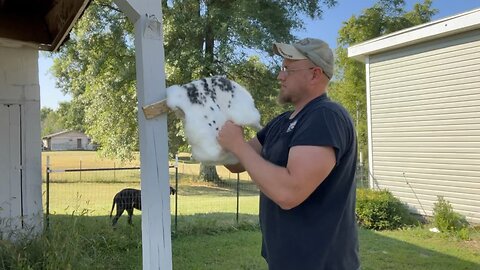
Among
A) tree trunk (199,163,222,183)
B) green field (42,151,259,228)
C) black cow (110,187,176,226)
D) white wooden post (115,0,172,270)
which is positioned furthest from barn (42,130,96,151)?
white wooden post (115,0,172,270)

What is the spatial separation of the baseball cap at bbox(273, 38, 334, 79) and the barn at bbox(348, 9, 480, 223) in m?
6.00

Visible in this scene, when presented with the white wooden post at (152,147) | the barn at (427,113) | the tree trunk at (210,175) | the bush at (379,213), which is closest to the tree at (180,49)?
the tree trunk at (210,175)

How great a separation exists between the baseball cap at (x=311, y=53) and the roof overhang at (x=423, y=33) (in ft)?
19.7

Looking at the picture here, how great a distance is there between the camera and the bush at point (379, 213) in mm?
7164

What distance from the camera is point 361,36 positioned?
1641 centimetres

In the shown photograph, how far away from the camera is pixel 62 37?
4242 mm

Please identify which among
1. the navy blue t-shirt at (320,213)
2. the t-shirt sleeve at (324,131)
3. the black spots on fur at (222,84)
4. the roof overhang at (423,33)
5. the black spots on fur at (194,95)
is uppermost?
the roof overhang at (423,33)

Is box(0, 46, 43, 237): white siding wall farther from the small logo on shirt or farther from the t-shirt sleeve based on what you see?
the t-shirt sleeve

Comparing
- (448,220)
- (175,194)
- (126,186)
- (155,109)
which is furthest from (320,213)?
(126,186)

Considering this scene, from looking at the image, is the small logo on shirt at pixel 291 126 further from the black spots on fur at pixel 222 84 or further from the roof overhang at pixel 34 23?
the roof overhang at pixel 34 23

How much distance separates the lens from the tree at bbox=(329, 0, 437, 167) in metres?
16.2

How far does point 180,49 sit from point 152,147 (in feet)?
38.9

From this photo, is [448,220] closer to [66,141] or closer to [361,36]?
[361,36]

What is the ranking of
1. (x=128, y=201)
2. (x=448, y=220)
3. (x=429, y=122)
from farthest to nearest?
(x=429, y=122), (x=448, y=220), (x=128, y=201)
